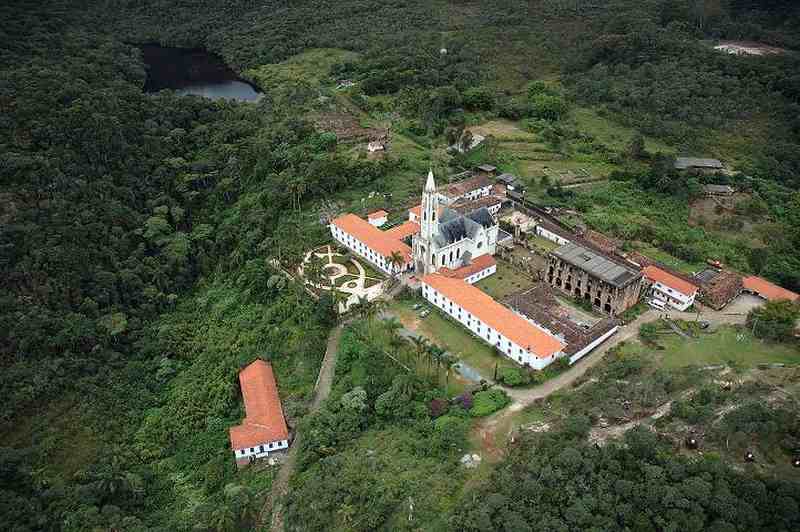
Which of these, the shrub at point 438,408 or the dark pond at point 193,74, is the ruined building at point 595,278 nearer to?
the shrub at point 438,408

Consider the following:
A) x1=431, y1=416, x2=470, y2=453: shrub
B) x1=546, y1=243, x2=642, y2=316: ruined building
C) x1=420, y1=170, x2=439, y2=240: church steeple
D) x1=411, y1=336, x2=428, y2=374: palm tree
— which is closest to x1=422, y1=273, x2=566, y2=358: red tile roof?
x1=420, y1=170, x2=439, y2=240: church steeple

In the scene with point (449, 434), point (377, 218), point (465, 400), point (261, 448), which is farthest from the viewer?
point (377, 218)

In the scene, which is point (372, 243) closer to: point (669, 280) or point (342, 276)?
point (342, 276)

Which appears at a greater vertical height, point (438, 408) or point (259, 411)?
point (438, 408)

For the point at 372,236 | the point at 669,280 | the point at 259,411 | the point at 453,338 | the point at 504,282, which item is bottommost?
the point at 259,411

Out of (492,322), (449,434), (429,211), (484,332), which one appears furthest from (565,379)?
(429,211)

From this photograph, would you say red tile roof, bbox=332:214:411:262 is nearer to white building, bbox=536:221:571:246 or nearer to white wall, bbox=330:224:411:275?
white wall, bbox=330:224:411:275

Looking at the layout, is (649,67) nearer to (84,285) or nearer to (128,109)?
(128,109)
